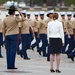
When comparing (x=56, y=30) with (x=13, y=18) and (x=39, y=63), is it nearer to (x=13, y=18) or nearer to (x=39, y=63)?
(x=13, y=18)

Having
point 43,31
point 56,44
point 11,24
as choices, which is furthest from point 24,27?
point 56,44

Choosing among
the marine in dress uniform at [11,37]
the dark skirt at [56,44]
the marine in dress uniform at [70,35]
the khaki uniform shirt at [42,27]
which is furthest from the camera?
the khaki uniform shirt at [42,27]

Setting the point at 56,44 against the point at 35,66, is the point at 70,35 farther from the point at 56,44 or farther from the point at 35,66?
the point at 56,44

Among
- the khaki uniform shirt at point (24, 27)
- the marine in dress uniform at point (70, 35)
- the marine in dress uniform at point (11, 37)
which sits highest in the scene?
the marine in dress uniform at point (11, 37)

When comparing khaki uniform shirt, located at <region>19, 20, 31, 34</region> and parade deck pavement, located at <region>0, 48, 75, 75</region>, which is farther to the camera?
khaki uniform shirt, located at <region>19, 20, 31, 34</region>

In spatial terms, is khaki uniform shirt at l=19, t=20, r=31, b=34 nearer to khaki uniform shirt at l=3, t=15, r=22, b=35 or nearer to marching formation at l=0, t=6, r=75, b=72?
marching formation at l=0, t=6, r=75, b=72

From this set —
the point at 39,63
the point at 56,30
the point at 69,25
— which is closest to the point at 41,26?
the point at 69,25

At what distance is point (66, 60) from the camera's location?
22.6 m

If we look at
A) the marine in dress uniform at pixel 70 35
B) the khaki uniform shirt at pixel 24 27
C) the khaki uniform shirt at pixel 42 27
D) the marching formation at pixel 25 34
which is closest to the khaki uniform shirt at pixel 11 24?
the marching formation at pixel 25 34

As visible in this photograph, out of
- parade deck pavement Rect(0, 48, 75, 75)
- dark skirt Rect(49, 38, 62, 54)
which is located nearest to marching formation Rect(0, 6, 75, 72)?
parade deck pavement Rect(0, 48, 75, 75)

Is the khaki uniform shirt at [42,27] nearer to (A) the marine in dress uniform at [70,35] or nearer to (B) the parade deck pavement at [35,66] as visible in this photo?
(A) the marine in dress uniform at [70,35]

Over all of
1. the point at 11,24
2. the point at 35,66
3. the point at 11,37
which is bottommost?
the point at 35,66

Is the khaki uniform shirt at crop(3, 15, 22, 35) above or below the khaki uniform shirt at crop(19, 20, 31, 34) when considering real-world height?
above

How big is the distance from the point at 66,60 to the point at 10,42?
15.2ft
